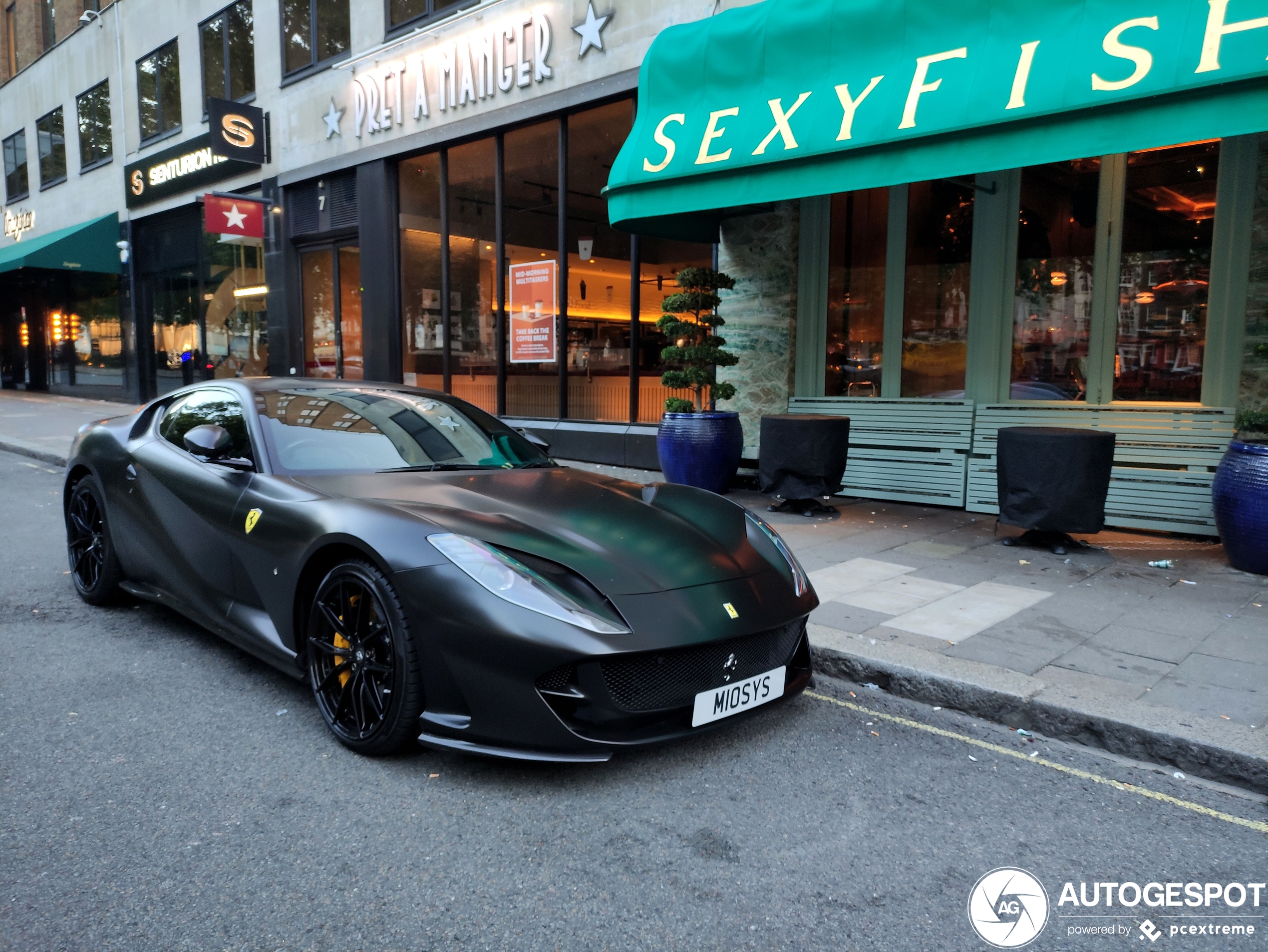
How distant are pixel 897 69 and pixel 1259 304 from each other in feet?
11.0

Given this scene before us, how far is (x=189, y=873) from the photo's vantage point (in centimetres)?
237

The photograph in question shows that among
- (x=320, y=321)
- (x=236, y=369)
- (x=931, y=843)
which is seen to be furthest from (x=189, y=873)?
(x=236, y=369)

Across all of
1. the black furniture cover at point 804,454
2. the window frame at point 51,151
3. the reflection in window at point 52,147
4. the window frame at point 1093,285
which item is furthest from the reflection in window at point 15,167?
the black furniture cover at point 804,454

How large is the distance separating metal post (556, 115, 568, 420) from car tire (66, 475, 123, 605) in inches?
270

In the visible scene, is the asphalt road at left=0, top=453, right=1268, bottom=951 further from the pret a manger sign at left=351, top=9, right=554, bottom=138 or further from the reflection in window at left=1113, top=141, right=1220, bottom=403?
the pret a manger sign at left=351, top=9, right=554, bottom=138

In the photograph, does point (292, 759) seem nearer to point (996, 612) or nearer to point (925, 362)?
point (996, 612)

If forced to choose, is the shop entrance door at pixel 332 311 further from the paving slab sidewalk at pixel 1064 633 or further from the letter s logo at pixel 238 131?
the paving slab sidewalk at pixel 1064 633

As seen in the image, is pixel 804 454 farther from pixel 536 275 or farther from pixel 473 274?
pixel 473 274

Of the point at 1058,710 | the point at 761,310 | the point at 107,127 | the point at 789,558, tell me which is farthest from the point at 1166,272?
the point at 107,127

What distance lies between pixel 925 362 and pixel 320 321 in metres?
11.2

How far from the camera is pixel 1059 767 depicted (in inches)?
125

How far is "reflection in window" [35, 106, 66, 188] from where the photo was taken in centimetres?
2356

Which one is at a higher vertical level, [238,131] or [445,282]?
[238,131]

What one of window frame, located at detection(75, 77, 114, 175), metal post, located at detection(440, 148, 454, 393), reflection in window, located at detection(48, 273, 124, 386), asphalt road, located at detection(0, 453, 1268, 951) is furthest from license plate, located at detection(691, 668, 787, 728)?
window frame, located at detection(75, 77, 114, 175)
